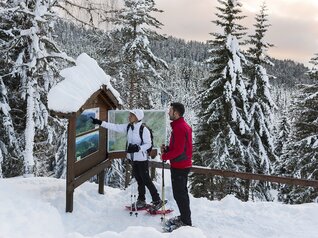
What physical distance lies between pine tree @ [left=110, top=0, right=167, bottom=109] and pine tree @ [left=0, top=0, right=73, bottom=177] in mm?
7014

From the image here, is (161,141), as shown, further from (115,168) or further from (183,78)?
(183,78)

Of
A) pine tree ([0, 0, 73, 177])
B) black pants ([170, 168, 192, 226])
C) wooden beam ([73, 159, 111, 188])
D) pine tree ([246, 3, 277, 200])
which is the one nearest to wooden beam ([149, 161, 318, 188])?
wooden beam ([73, 159, 111, 188])

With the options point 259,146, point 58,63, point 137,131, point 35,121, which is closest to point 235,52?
point 259,146

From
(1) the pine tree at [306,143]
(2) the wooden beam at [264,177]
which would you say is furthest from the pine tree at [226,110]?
(2) the wooden beam at [264,177]

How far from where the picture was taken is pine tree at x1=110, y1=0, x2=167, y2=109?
21.4 m

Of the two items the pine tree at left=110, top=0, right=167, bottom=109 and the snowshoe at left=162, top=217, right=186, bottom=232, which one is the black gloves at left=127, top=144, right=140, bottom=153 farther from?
the pine tree at left=110, top=0, right=167, bottom=109

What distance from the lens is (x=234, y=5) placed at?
74.6 ft

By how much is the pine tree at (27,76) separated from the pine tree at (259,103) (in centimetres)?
1319

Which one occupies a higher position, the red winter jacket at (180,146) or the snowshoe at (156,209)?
the red winter jacket at (180,146)

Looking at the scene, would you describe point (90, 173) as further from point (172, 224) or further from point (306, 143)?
point (306, 143)

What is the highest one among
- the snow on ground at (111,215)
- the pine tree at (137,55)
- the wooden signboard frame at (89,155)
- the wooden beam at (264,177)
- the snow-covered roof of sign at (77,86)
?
the pine tree at (137,55)

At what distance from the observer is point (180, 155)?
712cm

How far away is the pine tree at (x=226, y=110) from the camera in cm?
2159

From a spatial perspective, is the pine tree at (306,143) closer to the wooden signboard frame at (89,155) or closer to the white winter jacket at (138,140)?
the wooden signboard frame at (89,155)
